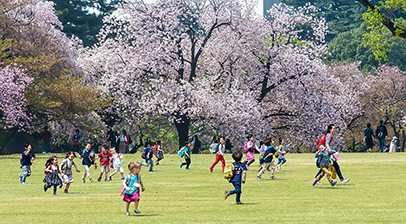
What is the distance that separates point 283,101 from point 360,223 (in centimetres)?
3546

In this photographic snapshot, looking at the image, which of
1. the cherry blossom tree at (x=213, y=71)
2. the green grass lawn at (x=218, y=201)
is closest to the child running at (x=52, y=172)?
the green grass lawn at (x=218, y=201)

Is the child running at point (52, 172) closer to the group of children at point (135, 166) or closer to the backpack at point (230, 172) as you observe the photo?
the group of children at point (135, 166)

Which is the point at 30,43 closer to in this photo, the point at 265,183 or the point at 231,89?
the point at 231,89

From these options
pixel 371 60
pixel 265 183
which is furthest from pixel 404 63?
pixel 265 183

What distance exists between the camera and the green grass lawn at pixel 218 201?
10.6 m

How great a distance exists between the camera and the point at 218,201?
13.4 metres

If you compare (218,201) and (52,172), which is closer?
(218,201)

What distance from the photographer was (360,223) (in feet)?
31.6

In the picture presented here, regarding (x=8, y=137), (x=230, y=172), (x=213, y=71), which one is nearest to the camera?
(x=230, y=172)

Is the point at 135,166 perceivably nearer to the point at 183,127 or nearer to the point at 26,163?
the point at 26,163

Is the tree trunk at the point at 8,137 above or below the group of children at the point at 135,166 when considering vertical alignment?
above

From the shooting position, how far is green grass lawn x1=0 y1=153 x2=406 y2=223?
10625mm

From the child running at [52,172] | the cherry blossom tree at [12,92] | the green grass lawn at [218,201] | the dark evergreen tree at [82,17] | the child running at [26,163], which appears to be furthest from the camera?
the dark evergreen tree at [82,17]

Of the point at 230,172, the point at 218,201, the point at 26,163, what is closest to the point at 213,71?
the point at 26,163
